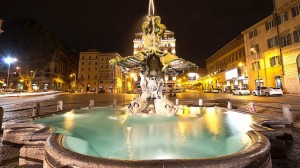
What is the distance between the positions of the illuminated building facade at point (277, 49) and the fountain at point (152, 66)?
3059cm

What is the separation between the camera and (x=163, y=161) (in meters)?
2.56

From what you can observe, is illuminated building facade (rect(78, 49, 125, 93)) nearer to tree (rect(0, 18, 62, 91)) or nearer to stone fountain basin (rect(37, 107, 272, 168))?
tree (rect(0, 18, 62, 91))

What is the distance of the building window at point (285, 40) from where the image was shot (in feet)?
103

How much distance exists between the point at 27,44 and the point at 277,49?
173 feet

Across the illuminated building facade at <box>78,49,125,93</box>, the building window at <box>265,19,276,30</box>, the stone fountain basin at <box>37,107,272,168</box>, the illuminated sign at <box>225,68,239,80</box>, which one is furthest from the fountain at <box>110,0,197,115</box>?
the illuminated building facade at <box>78,49,125,93</box>

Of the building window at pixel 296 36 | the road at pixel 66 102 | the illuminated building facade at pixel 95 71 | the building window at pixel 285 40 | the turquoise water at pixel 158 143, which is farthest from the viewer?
the illuminated building facade at pixel 95 71

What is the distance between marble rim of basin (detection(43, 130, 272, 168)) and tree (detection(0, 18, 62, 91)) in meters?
44.2

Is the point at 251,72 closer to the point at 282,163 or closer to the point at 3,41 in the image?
the point at 282,163

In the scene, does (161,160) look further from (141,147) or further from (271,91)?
(271,91)

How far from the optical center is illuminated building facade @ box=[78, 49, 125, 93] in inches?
3246

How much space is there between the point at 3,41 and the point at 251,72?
2253 inches

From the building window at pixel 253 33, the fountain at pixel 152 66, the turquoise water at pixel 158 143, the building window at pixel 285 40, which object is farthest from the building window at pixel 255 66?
the turquoise water at pixel 158 143

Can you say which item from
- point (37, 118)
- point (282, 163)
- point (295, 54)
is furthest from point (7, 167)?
point (295, 54)

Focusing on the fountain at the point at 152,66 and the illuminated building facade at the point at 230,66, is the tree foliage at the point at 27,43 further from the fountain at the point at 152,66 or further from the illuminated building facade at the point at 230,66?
the illuminated building facade at the point at 230,66
